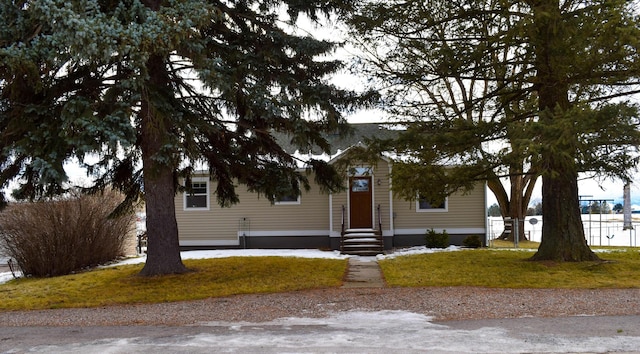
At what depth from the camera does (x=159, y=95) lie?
11.2 metres

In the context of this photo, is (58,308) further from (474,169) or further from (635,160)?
(635,160)

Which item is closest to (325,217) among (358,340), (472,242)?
(472,242)

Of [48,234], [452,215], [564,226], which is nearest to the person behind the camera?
[564,226]

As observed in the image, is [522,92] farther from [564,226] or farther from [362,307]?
Result: [362,307]

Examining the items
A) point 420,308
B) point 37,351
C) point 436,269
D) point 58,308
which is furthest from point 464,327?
point 58,308

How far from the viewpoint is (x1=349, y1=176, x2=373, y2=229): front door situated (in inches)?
837

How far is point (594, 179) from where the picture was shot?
12719 millimetres

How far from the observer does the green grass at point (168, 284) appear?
36.5ft

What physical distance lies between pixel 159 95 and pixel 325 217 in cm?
1164

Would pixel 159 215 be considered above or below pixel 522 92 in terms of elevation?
below

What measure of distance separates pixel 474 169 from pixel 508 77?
2.31 meters

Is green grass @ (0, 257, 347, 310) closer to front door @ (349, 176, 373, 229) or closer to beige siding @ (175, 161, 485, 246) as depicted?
front door @ (349, 176, 373, 229)

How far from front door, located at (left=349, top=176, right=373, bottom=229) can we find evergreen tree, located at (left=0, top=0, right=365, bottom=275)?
6.98 m

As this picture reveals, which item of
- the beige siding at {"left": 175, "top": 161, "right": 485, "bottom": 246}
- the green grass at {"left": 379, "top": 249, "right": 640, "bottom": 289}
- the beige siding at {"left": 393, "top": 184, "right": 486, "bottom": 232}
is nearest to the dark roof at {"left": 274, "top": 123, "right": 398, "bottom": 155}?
the beige siding at {"left": 175, "top": 161, "right": 485, "bottom": 246}
